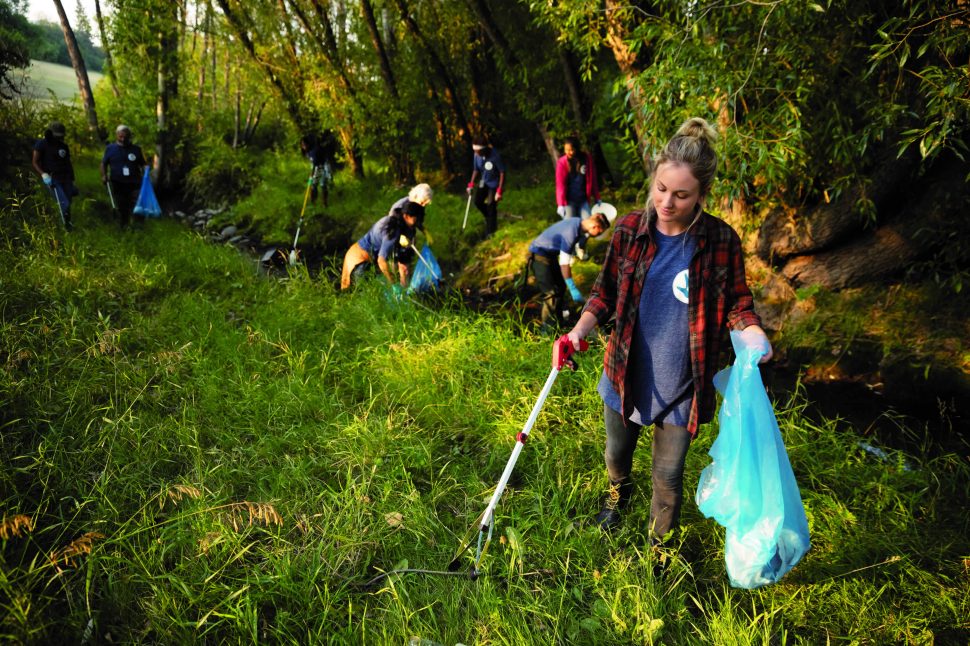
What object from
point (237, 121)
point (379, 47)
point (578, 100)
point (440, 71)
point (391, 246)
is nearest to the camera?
point (391, 246)

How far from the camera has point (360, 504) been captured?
2.73 meters

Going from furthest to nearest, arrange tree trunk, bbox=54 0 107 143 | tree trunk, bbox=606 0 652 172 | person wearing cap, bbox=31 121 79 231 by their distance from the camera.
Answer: tree trunk, bbox=54 0 107 143 < person wearing cap, bbox=31 121 79 231 < tree trunk, bbox=606 0 652 172

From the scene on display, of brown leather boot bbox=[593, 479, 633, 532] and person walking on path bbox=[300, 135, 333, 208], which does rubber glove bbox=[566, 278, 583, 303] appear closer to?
brown leather boot bbox=[593, 479, 633, 532]

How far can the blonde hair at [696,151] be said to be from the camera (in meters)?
1.88

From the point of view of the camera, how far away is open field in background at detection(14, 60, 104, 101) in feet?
28.5

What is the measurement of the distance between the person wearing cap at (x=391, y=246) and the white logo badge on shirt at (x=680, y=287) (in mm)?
3743

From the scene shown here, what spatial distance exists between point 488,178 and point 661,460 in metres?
6.89

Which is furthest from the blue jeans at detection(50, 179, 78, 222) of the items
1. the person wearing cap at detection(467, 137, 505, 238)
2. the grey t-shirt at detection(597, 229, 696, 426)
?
the grey t-shirt at detection(597, 229, 696, 426)

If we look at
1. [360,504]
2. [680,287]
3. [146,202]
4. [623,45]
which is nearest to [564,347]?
→ [680,287]

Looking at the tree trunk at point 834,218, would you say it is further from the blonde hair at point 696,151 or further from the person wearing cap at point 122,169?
the person wearing cap at point 122,169

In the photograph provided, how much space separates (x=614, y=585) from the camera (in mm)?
2303

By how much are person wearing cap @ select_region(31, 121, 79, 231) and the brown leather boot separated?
752 cm

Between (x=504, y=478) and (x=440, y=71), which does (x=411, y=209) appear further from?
(x=440, y=71)

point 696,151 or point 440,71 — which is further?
point 440,71
